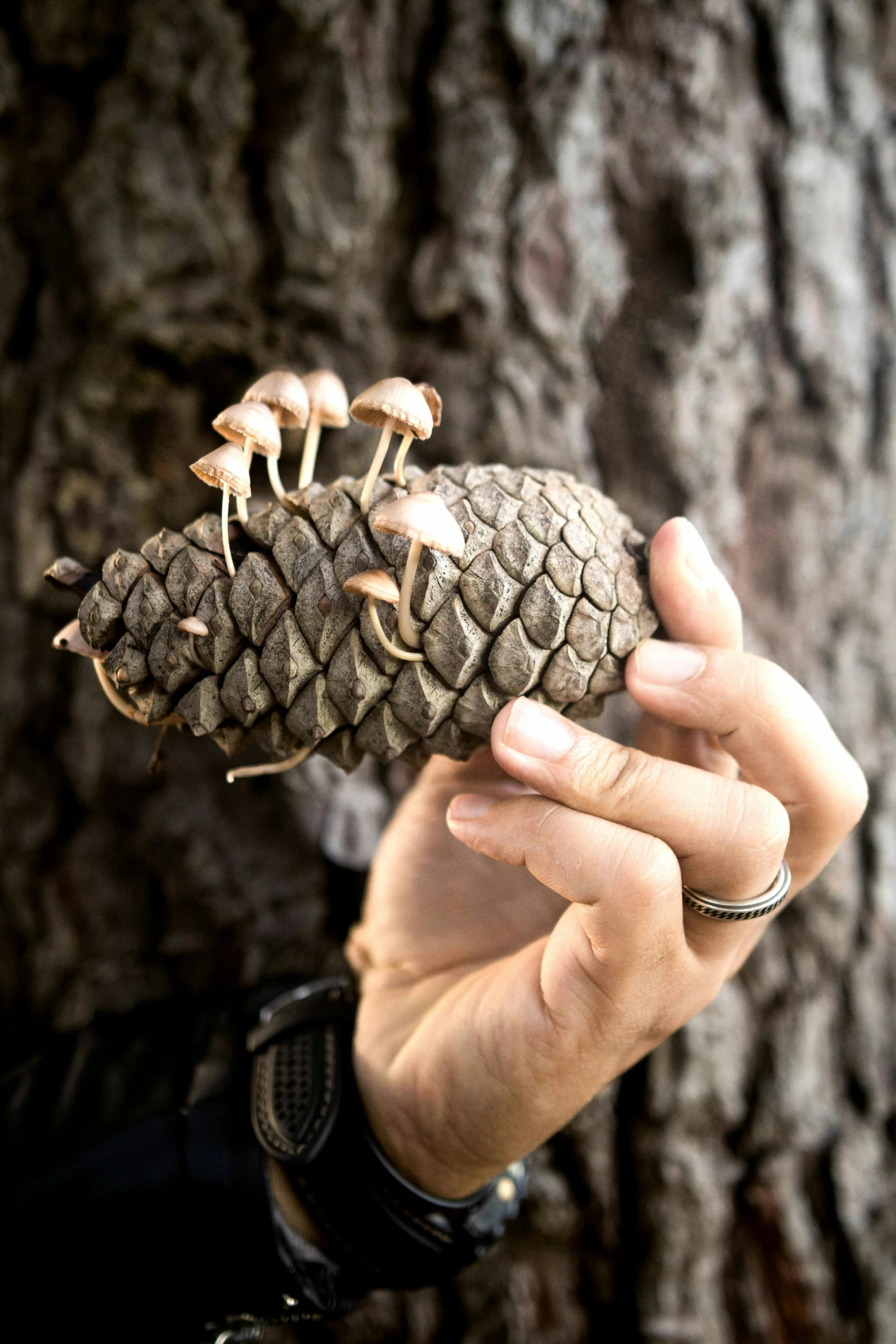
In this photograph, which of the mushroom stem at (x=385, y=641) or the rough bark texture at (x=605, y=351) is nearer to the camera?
the mushroom stem at (x=385, y=641)

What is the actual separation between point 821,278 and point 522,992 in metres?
1.22

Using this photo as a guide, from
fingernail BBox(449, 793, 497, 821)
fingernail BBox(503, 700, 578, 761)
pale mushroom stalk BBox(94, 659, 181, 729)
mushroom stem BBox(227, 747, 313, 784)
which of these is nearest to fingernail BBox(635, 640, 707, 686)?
fingernail BBox(503, 700, 578, 761)

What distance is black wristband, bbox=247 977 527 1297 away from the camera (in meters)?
0.97

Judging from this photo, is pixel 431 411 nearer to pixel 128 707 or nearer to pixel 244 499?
pixel 244 499

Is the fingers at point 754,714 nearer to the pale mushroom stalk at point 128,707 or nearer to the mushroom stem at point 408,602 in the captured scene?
the mushroom stem at point 408,602

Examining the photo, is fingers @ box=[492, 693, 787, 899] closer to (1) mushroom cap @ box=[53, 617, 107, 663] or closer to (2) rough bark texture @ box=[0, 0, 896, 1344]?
(1) mushroom cap @ box=[53, 617, 107, 663]

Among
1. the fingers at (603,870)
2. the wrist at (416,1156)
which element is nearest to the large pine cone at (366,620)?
A: the fingers at (603,870)

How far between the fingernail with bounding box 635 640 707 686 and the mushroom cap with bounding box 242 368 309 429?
42 centimetres

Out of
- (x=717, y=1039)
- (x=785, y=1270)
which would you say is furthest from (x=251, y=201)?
(x=785, y=1270)

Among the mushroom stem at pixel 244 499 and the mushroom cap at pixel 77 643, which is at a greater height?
the mushroom stem at pixel 244 499

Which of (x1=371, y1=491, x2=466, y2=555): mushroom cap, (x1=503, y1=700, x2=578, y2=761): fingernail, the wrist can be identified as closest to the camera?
(x1=371, y1=491, x2=466, y2=555): mushroom cap

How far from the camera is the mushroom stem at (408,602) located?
0.69 meters

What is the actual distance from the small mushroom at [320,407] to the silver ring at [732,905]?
594mm

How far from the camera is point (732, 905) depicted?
0.80 metres
